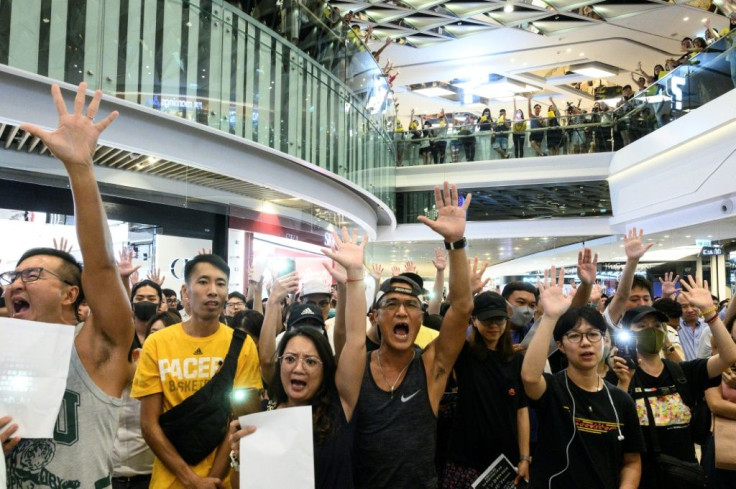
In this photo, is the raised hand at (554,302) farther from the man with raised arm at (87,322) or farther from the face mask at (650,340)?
the man with raised arm at (87,322)

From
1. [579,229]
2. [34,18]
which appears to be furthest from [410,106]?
[34,18]

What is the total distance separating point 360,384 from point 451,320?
1.60 feet

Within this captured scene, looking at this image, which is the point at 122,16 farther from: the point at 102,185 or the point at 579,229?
the point at 579,229

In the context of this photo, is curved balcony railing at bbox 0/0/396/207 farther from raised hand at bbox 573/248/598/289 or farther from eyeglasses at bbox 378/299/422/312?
raised hand at bbox 573/248/598/289

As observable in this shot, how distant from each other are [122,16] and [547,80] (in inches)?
857

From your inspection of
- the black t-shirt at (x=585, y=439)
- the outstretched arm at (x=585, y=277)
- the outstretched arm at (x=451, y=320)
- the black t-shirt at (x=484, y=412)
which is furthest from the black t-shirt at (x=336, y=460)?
the outstretched arm at (x=585, y=277)

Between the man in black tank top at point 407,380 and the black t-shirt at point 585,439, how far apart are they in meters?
0.53

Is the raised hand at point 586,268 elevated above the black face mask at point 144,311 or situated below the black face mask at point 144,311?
above

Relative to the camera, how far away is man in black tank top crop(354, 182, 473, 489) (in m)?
2.34

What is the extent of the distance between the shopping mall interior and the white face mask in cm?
187

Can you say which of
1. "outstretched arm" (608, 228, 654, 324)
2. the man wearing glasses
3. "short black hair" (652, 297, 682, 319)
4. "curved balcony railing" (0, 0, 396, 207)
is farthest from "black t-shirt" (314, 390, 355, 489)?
"curved balcony railing" (0, 0, 396, 207)

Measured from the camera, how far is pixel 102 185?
7109mm

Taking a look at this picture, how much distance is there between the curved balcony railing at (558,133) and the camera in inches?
537

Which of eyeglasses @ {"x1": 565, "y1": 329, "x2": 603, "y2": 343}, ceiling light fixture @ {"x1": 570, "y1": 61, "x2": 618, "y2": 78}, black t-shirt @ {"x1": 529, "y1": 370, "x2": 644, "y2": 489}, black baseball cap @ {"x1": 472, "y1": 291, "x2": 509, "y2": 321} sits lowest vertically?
black t-shirt @ {"x1": 529, "y1": 370, "x2": 644, "y2": 489}
